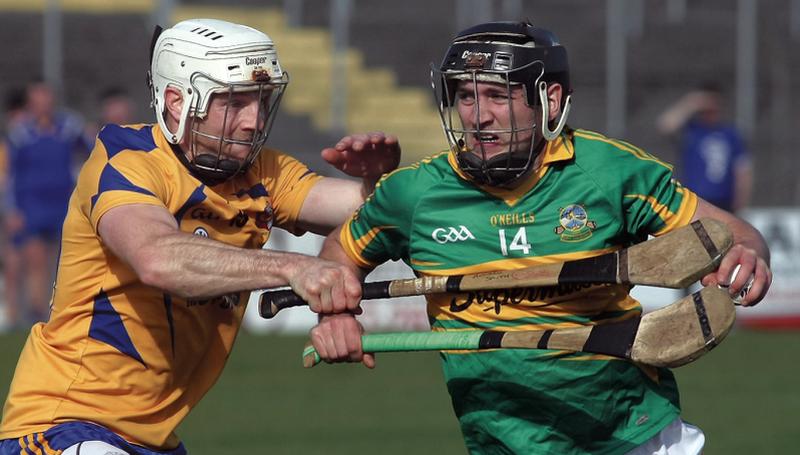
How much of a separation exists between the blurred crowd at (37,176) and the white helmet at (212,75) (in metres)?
8.47

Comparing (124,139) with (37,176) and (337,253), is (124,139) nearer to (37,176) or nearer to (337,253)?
(337,253)

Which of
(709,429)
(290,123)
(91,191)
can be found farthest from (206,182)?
(290,123)

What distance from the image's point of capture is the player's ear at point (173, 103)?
4227mm

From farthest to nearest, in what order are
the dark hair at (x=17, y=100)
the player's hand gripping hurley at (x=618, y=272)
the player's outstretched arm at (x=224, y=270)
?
the dark hair at (x=17, y=100) < the player's hand gripping hurley at (x=618, y=272) < the player's outstretched arm at (x=224, y=270)

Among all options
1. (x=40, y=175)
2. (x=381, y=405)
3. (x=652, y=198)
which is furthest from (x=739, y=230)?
(x=40, y=175)

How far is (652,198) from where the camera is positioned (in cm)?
400

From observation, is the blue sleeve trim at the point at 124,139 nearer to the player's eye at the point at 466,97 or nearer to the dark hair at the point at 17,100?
the player's eye at the point at 466,97

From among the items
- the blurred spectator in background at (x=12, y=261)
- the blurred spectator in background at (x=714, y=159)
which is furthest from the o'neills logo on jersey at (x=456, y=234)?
the blurred spectator in background at (x=12, y=261)

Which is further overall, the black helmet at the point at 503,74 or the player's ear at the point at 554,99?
the player's ear at the point at 554,99

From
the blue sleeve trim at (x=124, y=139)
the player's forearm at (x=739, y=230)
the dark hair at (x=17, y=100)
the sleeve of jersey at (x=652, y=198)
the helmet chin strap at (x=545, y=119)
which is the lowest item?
the dark hair at (x=17, y=100)

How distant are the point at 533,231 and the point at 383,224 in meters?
0.45

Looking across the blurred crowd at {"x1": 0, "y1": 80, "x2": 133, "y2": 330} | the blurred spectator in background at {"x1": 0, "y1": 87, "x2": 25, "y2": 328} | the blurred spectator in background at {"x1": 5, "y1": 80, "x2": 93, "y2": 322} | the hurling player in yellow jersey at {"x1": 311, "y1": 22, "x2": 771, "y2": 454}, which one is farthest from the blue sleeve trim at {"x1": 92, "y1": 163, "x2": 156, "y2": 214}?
the blurred spectator in background at {"x1": 0, "y1": 87, "x2": 25, "y2": 328}

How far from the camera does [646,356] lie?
143 inches

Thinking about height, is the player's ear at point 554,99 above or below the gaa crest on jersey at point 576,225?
above
